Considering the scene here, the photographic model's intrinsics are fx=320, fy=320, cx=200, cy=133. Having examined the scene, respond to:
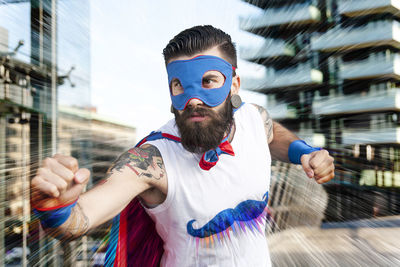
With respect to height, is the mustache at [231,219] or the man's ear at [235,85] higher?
the man's ear at [235,85]

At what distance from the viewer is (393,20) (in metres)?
3.26

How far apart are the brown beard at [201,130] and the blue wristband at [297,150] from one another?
14.9 inches

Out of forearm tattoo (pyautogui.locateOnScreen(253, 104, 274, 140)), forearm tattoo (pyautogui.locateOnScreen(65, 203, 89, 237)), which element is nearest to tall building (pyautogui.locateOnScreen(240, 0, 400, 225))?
forearm tattoo (pyautogui.locateOnScreen(253, 104, 274, 140))

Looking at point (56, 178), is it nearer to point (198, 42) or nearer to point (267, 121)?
point (198, 42)

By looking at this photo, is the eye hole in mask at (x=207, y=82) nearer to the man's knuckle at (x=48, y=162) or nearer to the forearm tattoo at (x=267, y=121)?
the forearm tattoo at (x=267, y=121)

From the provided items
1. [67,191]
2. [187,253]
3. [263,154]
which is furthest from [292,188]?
[67,191]

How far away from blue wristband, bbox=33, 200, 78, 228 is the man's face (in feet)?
1.95

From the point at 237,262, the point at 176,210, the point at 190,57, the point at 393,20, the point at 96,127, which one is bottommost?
the point at 237,262

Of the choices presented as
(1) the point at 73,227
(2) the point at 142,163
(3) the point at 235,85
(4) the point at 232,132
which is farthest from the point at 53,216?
(3) the point at 235,85

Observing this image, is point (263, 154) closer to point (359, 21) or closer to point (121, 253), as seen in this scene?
point (121, 253)

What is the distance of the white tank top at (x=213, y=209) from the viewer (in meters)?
1.25

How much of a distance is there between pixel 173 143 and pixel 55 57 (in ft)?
4.86

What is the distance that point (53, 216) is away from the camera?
0.78 metres

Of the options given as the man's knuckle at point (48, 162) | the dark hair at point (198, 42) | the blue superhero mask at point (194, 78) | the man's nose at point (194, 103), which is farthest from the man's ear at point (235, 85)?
the man's knuckle at point (48, 162)
